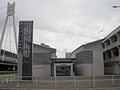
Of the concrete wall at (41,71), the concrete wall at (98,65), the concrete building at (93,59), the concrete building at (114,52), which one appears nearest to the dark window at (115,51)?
the concrete building at (114,52)

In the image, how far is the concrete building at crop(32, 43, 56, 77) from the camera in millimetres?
38500

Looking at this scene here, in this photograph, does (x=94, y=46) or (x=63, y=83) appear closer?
(x=63, y=83)

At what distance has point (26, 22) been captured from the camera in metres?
22.8

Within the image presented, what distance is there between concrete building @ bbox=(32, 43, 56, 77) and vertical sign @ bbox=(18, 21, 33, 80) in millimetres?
16747

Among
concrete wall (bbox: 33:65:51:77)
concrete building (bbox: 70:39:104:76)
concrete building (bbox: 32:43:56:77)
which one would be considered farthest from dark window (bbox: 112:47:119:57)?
concrete wall (bbox: 33:65:51:77)

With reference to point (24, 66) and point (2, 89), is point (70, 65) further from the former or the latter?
point (2, 89)

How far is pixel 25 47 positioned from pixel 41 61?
17172mm

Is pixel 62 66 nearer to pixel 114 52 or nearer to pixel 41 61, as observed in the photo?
pixel 41 61

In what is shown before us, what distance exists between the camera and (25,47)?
2194 centimetres

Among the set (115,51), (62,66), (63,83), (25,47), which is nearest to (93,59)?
(62,66)

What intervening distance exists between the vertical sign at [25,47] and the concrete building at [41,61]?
16.7 m

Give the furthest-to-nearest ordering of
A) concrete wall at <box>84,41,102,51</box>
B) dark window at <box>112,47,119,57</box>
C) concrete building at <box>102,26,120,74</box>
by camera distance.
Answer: dark window at <box>112,47,119,57</box>
concrete building at <box>102,26,120,74</box>
concrete wall at <box>84,41,102,51</box>

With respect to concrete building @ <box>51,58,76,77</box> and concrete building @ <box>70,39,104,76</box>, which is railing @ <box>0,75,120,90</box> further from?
concrete building @ <box>51,58,76,77</box>

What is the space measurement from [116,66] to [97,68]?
9.67 metres
